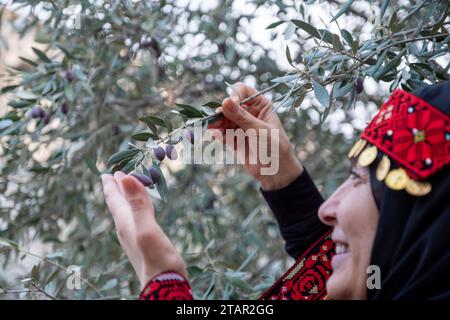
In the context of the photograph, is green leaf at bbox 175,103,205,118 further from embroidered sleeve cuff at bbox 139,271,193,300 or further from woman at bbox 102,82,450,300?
embroidered sleeve cuff at bbox 139,271,193,300

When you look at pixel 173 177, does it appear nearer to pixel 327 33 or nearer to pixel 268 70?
pixel 268 70

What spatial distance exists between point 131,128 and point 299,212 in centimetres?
137

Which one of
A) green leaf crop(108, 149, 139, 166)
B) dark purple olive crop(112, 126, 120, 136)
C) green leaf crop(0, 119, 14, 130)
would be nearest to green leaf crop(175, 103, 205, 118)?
green leaf crop(108, 149, 139, 166)

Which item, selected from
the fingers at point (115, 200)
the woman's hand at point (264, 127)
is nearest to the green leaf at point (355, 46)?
the woman's hand at point (264, 127)

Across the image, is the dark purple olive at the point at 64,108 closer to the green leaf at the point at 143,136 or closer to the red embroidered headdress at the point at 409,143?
the green leaf at the point at 143,136

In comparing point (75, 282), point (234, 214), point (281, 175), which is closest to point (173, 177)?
point (234, 214)

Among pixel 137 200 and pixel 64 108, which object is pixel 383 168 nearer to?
pixel 137 200

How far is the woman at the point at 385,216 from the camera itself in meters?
1.12

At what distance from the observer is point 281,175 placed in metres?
1.68

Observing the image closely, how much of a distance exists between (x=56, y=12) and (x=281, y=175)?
119 centimetres

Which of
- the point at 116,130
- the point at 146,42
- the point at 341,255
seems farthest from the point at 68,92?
the point at 341,255

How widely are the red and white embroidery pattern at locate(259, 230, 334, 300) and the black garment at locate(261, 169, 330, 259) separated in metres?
0.06

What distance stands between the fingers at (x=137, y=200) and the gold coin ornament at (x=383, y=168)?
1.30ft

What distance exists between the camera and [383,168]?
1198mm
